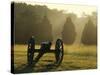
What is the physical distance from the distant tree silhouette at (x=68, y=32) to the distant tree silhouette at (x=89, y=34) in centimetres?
9

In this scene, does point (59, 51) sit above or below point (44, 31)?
below

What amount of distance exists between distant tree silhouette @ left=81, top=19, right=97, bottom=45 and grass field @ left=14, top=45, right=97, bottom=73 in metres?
0.04

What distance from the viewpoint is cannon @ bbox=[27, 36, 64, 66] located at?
4.99 ft

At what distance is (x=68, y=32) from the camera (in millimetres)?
A: 1649

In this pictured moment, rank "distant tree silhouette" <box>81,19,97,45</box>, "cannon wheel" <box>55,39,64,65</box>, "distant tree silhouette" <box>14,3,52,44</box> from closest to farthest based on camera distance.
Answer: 1. "distant tree silhouette" <box>14,3,52,44</box>
2. "cannon wheel" <box>55,39,64,65</box>
3. "distant tree silhouette" <box>81,19,97,45</box>

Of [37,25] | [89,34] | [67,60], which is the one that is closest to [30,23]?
[37,25]

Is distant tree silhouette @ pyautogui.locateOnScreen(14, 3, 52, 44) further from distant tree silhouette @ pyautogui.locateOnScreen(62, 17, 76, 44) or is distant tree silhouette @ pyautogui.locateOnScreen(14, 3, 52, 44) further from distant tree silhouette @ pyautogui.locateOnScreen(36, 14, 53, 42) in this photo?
distant tree silhouette @ pyautogui.locateOnScreen(62, 17, 76, 44)

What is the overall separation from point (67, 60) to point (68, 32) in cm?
20

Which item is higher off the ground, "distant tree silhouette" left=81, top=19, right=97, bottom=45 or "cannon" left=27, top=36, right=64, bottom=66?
"distant tree silhouette" left=81, top=19, right=97, bottom=45

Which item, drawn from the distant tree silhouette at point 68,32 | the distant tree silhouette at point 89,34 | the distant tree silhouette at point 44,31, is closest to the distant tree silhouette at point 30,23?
the distant tree silhouette at point 44,31

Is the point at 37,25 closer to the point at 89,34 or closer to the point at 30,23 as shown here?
the point at 30,23

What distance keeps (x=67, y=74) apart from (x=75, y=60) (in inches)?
4.6

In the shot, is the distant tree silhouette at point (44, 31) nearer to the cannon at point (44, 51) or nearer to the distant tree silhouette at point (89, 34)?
the cannon at point (44, 51)

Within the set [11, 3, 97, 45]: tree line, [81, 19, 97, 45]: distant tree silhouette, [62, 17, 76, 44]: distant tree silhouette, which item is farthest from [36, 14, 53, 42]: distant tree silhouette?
[81, 19, 97, 45]: distant tree silhouette
